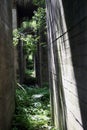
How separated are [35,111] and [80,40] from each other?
20.3 feet

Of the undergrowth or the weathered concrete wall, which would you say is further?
the undergrowth

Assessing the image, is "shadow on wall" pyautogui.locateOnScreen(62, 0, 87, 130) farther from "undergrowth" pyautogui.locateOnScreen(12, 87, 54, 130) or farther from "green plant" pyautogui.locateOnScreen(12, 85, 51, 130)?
"green plant" pyautogui.locateOnScreen(12, 85, 51, 130)

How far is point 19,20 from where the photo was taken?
16562 mm

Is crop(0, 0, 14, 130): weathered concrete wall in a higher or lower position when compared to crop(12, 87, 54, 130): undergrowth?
higher

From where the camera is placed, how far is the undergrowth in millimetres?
6637

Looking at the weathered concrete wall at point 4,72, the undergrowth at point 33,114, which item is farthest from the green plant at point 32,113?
the weathered concrete wall at point 4,72

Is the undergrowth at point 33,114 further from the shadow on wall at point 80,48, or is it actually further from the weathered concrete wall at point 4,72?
the shadow on wall at point 80,48

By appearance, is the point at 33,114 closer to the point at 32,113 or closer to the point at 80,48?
the point at 32,113

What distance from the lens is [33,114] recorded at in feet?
26.8

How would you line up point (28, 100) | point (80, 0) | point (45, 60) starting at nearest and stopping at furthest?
point (80, 0) < point (28, 100) < point (45, 60)

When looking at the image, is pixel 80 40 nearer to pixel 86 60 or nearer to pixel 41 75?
pixel 86 60

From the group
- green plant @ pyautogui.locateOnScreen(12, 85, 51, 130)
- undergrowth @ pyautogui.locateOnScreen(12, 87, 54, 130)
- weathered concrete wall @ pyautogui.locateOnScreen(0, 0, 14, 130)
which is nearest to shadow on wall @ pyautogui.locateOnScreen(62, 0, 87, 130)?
weathered concrete wall @ pyautogui.locateOnScreen(0, 0, 14, 130)

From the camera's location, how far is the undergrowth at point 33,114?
6.64 meters

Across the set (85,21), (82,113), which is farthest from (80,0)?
(82,113)
